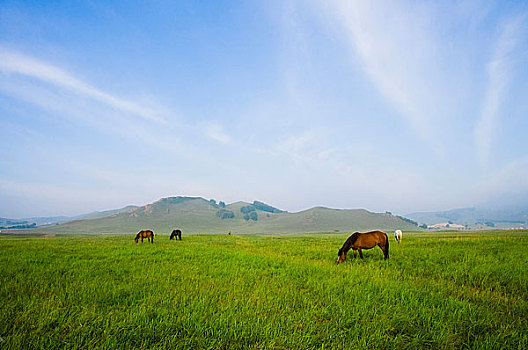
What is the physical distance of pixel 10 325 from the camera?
428 cm

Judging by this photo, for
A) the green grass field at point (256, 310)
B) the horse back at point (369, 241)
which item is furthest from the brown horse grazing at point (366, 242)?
the green grass field at point (256, 310)

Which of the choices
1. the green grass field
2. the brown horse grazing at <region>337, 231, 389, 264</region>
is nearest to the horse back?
the brown horse grazing at <region>337, 231, 389, 264</region>

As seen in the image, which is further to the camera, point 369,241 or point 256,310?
point 369,241

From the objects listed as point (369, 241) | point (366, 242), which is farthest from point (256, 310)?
point (369, 241)

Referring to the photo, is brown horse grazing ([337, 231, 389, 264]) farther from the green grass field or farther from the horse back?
the green grass field

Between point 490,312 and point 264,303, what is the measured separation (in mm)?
5137

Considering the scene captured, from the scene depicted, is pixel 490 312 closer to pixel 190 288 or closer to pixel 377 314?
pixel 377 314

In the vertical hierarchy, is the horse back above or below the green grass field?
above

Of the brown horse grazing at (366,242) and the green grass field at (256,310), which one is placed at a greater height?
the brown horse grazing at (366,242)

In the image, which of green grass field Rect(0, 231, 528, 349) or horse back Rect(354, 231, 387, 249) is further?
horse back Rect(354, 231, 387, 249)

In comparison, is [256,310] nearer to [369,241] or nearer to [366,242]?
[366,242]

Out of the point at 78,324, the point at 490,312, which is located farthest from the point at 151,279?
the point at 490,312

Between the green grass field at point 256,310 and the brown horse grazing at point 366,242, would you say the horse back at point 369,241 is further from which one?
the green grass field at point 256,310

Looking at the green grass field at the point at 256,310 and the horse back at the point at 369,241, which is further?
the horse back at the point at 369,241
